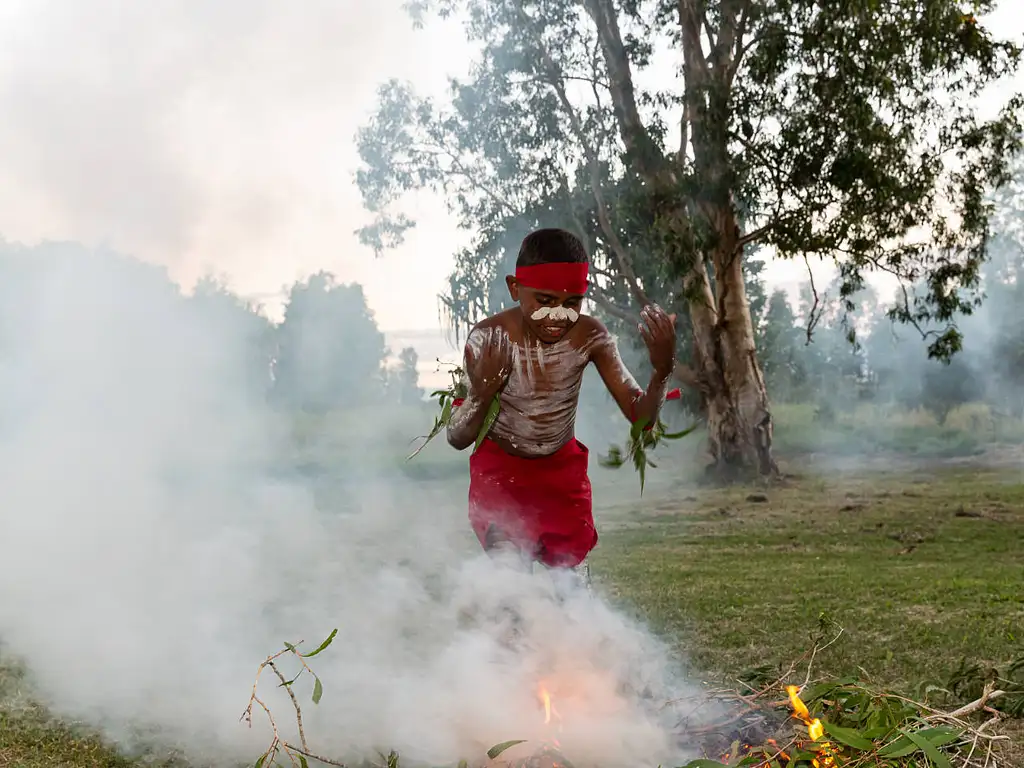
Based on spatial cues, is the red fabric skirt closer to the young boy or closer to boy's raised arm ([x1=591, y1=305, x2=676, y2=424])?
the young boy

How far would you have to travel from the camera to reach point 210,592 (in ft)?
23.8

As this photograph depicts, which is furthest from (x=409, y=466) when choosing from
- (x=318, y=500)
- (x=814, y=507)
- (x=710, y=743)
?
(x=710, y=743)

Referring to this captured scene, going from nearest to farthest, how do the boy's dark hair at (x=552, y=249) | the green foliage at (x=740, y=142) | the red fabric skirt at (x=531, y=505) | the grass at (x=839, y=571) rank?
the boy's dark hair at (x=552, y=249) < the red fabric skirt at (x=531, y=505) < the grass at (x=839, y=571) < the green foliage at (x=740, y=142)

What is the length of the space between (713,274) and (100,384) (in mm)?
13714

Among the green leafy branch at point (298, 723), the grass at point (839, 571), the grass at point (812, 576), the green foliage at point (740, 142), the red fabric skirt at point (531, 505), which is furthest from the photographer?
the green foliage at point (740, 142)

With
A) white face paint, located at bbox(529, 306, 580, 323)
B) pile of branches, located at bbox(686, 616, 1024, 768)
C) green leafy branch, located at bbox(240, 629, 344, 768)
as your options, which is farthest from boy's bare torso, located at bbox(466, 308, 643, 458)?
pile of branches, located at bbox(686, 616, 1024, 768)

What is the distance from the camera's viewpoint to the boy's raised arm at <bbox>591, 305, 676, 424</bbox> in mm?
4270

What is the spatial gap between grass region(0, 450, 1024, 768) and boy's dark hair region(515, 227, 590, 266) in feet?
8.50

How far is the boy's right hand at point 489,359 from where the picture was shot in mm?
4621

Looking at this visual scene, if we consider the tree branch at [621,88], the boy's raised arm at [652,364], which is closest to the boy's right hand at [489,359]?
the boy's raised arm at [652,364]

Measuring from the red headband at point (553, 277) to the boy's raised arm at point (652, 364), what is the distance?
0.30m

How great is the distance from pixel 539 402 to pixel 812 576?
711cm

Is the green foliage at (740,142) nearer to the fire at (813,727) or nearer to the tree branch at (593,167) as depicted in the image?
the tree branch at (593,167)

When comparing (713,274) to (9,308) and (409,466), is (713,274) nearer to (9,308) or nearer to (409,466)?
(409,466)
